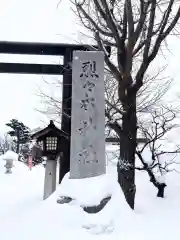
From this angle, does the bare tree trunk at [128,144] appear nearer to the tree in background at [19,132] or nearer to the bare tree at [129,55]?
the bare tree at [129,55]

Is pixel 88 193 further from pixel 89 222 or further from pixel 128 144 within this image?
pixel 128 144

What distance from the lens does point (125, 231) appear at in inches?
185

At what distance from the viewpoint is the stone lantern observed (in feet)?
23.2

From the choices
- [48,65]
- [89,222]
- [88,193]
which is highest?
[48,65]

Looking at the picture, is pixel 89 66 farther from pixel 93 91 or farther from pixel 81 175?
pixel 81 175

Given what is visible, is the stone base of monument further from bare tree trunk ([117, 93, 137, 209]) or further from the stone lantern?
the stone lantern

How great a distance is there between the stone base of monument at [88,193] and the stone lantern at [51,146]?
4.89 ft

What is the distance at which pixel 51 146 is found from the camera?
283 inches

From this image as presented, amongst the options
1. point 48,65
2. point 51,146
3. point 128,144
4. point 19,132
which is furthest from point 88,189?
point 19,132

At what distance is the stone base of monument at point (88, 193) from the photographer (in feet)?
16.8

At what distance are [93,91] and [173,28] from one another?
236cm

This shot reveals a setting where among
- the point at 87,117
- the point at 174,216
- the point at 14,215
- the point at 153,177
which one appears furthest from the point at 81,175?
the point at 153,177

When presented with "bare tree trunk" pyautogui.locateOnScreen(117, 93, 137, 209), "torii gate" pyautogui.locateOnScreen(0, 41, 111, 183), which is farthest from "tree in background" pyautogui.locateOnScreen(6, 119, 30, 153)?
"bare tree trunk" pyautogui.locateOnScreen(117, 93, 137, 209)

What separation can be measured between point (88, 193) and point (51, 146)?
2170mm
